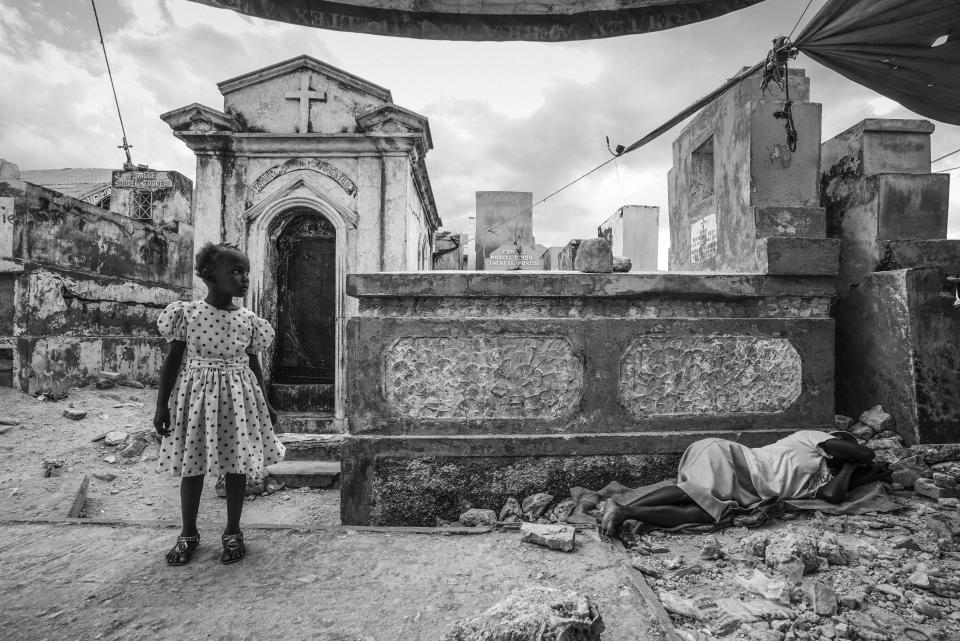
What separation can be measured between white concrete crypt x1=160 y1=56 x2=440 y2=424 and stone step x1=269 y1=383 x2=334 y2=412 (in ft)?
0.04

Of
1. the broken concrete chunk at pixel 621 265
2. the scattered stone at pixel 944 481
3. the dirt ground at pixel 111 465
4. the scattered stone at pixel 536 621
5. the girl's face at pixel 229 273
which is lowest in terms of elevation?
the dirt ground at pixel 111 465

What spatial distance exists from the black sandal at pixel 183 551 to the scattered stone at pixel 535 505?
6.38 ft

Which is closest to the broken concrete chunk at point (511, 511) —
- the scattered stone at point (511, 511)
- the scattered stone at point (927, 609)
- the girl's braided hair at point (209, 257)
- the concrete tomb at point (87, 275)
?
the scattered stone at point (511, 511)

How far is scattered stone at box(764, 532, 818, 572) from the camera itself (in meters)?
2.27

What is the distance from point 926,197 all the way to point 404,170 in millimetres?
5268

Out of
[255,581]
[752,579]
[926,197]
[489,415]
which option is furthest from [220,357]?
[926,197]

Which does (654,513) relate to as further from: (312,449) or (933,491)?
(312,449)

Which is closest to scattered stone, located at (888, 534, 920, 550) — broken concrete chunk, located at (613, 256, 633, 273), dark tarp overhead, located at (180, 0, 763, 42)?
broken concrete chunk, located at (613, 256, 633, 273)

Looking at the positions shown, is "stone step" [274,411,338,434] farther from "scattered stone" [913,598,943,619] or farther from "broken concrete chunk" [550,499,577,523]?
"scattered stone" [913,598,943,619]

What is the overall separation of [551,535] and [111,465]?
5059 mm

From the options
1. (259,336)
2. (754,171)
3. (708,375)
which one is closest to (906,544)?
(708,375)

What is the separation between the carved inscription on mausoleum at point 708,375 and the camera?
3.41m

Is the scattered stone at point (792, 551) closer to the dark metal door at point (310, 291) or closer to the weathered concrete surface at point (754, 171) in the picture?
the weathered concrete surface at point (754, 171)

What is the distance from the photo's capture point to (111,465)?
5098 millimetres
